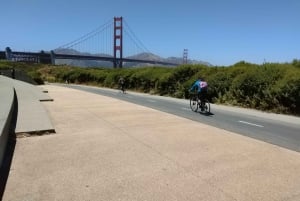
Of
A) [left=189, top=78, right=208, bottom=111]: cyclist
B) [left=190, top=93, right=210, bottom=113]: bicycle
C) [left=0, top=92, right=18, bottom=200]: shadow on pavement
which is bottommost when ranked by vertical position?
[left=0, top=92, right=18, bottom=200]: shadow on pavement

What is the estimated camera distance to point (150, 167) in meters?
6.31

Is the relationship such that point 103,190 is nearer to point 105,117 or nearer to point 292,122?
point 105,117

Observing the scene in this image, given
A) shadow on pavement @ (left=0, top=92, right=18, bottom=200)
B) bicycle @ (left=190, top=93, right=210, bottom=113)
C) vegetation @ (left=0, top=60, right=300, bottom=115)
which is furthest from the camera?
vegetation @ (left=0, top=60, right=300, bottom=115)

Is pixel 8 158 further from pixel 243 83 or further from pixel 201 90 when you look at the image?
pixel 243 83

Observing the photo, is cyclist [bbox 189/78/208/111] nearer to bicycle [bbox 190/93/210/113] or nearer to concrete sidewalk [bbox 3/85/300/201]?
bicycle [bbox 190/93/210/113]

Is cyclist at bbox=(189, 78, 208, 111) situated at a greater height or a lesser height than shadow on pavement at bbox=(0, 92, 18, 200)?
greater

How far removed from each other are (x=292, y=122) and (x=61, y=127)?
7957mm

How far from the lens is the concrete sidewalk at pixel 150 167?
512 centimetres

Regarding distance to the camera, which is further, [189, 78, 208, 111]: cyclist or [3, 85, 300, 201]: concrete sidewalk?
[189, 78, 208, 111]: cyclist

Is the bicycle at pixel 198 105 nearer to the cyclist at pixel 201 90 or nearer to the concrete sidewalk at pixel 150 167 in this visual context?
the cyclist at pixel 201 90

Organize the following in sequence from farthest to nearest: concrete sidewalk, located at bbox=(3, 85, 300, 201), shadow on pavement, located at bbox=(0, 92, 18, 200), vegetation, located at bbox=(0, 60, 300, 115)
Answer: vegetation, located at bbox=(0, 60, 300, 115) → shadow on pavement, located at bbox=(0, 92, 18, 200) → concrete sidewalk, located at bbox=(3, 85, 300, 201)

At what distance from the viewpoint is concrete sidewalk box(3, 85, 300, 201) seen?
5.12 meters

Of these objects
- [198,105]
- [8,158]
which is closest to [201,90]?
[198,105]

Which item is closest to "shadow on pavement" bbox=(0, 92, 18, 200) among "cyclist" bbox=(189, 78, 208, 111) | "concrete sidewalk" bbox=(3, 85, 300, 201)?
"concrete sidewalk" bbox=(3, 85, 300, 201)
